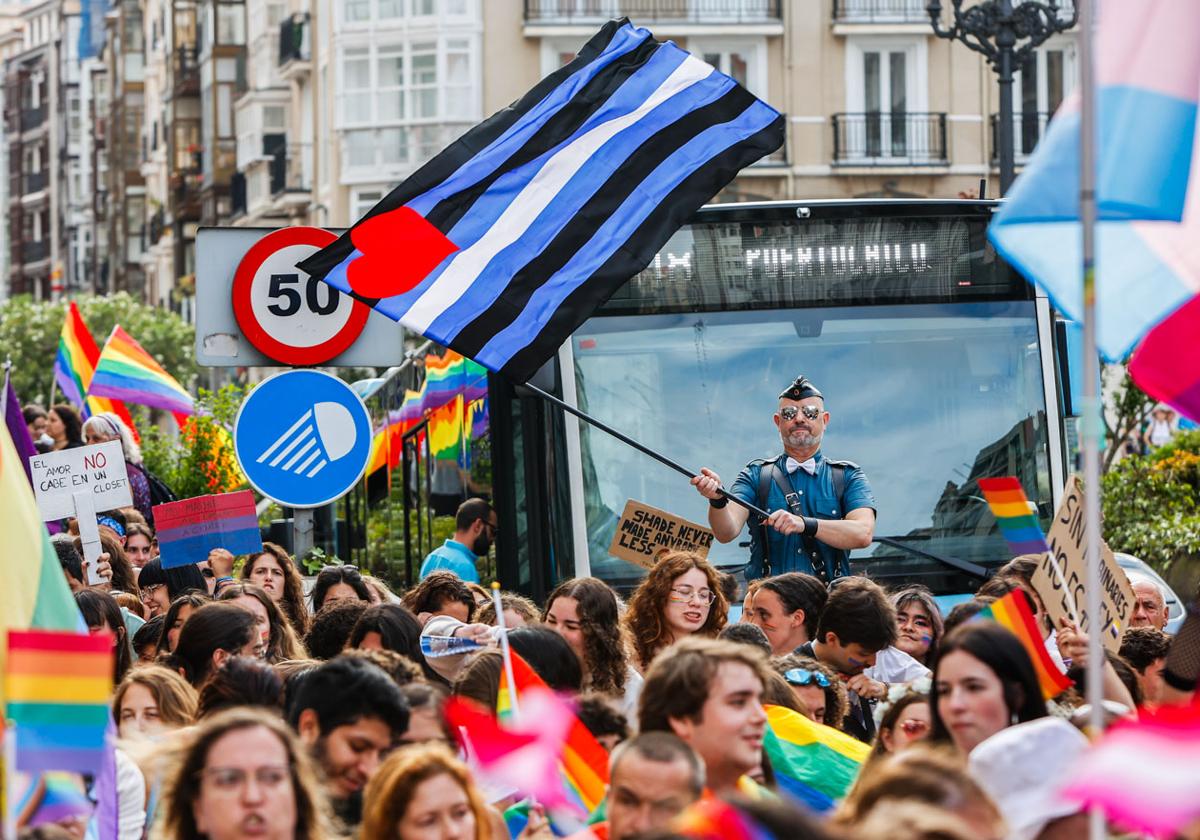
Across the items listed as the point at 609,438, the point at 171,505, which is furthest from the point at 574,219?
the point at 171,505

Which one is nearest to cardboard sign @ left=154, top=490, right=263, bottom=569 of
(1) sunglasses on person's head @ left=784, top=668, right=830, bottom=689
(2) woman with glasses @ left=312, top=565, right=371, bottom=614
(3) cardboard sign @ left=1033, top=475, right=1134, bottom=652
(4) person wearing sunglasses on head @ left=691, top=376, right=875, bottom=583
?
(2) woman with glasses @ left=312, top=565, right=371, bottom=614

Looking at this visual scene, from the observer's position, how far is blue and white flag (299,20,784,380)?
10.1m

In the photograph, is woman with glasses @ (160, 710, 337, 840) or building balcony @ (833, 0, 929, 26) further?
building balcony @ (833, 0, 929, 26)

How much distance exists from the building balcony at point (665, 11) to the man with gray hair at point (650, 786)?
43.5 meters

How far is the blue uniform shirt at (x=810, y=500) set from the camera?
398 inches

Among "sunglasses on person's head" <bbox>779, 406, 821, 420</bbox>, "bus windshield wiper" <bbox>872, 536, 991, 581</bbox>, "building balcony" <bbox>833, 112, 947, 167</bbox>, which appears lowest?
"bus windshield wiper" <bbox>872, 536, 991, 581</bbox>

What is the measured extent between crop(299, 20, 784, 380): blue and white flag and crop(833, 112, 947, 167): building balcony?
3756cm

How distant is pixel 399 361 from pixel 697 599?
9.64 feet

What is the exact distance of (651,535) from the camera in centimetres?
1032

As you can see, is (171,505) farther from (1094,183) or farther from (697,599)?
(1094,183)

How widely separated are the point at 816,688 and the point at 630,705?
62 centimetres

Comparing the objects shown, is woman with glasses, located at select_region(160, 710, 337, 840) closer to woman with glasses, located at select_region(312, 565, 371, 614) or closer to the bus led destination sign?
woman with glasses, located at select_region(312, 565, 371, 614)

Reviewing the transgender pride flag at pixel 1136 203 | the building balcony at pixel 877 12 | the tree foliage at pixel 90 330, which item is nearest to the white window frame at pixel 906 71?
the building balcony at pixel 877 12

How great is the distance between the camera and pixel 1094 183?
5.26m
